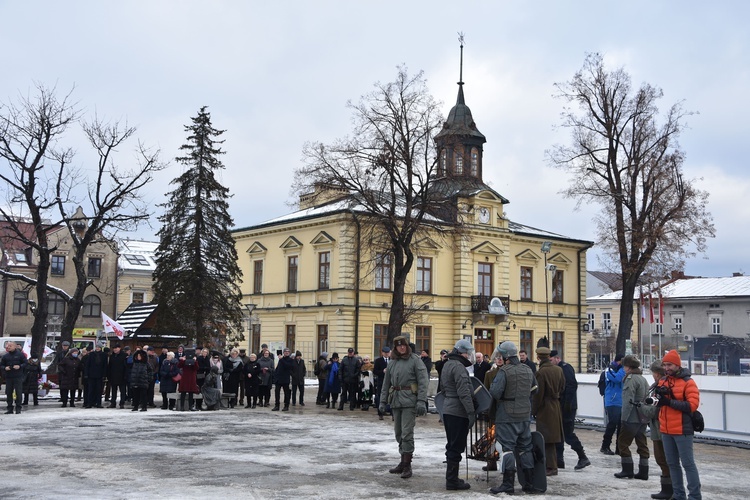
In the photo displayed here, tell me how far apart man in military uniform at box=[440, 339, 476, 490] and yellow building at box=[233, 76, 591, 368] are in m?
30.0

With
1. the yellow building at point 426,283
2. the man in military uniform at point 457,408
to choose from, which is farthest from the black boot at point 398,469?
the yellow building at point 426,283

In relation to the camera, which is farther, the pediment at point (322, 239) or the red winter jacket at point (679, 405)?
the pediment at point (322, 239)

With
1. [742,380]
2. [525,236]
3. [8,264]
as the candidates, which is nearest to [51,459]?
[742,380]

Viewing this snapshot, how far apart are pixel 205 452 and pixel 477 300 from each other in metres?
34.6

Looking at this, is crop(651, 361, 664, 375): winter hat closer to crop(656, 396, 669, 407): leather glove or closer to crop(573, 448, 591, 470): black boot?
crop(656, 396, 669, 407): leather glove

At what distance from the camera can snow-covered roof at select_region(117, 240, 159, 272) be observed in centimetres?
6642

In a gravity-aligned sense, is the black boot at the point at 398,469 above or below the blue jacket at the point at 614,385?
below

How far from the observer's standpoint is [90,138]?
102ft

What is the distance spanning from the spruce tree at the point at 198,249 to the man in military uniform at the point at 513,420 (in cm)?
2316

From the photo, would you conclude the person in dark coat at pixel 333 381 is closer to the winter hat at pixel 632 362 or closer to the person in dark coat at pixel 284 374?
the person in dark coat at pixel 284 374

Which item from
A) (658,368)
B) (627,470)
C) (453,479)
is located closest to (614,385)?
(627,470)

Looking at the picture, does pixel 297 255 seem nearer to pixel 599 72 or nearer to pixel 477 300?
pixel 477 300

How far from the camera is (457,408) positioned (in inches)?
417

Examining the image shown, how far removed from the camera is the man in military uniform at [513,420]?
10.4 m
